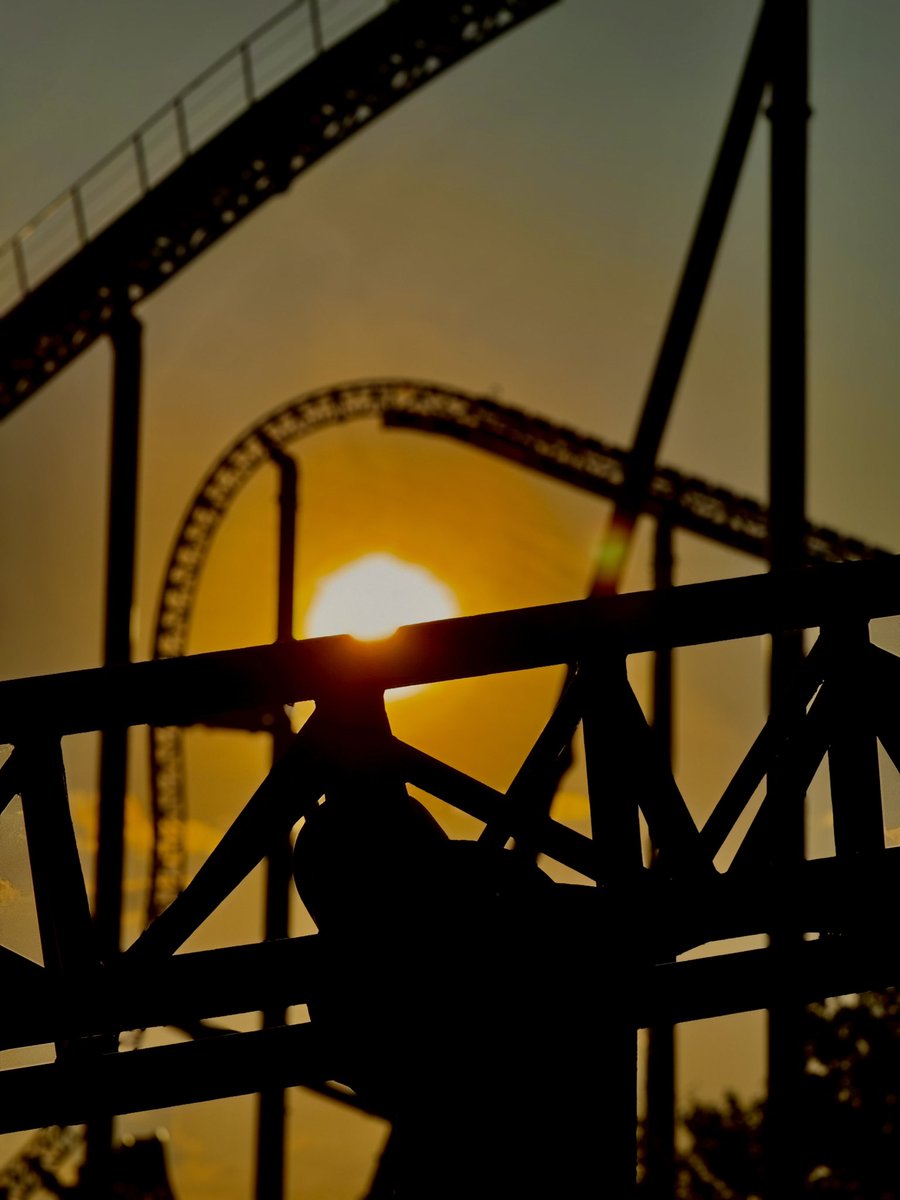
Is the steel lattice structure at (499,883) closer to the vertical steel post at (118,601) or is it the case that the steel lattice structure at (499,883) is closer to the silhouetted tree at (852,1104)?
the vertical steel post at (118,601)

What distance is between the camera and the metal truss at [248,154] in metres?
12.1

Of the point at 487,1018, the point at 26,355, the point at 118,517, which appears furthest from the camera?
the point at 26,355

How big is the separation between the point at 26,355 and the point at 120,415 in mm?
3337

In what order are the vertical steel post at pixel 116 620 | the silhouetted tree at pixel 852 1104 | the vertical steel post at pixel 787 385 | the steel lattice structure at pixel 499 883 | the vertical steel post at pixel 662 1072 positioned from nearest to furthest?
the steel lattice structure at pixel 499 883
the vertical steel post at pixel 787 385
the vertical steel post at pixel 116 620
the vertical steel post at pixel 662 1072
the silhouetted tree at pixel 852 1104

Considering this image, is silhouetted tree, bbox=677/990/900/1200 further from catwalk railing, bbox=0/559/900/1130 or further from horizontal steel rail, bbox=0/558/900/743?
horizontal steel rail, bbox=0/558/900/743

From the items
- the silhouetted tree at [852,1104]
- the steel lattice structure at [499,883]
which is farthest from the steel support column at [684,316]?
the silhouetted tree at [852,1104]

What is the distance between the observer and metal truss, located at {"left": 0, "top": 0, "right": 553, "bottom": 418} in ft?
39.8

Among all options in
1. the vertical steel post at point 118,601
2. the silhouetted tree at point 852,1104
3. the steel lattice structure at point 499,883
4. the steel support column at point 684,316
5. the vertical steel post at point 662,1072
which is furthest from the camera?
the silhouetted tree at point 852,1104

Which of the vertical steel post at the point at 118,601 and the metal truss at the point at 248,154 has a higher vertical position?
the metal truss at the point at 248,154

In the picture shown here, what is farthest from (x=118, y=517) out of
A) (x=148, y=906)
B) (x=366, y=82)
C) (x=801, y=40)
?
(x=148, y=906)

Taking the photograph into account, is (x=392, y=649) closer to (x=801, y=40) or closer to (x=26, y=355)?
(x=801, y=40)

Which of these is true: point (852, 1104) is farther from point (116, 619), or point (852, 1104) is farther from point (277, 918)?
point (116, 619)

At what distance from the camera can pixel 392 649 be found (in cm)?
314

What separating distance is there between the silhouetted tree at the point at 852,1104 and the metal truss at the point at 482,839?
1589cm
